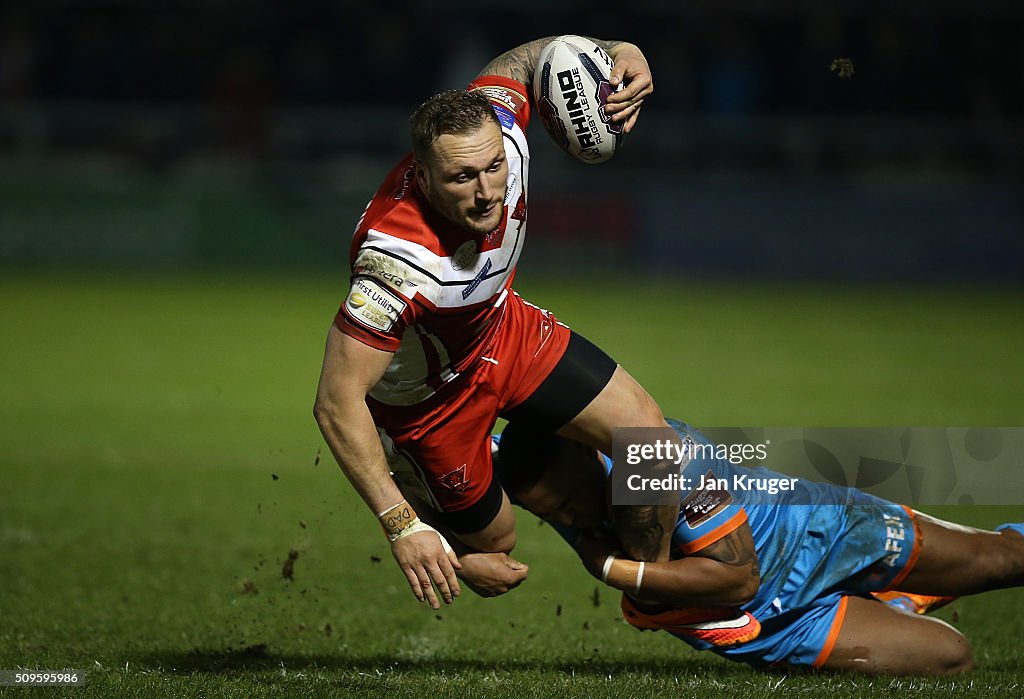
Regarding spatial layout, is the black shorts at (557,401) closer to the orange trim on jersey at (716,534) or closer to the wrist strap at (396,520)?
the orange trim on jersey at (716,534)

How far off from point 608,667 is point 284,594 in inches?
73.6

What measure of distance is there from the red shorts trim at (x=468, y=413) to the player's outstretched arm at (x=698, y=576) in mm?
653

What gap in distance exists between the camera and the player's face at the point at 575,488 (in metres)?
5.22

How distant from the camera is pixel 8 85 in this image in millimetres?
22016

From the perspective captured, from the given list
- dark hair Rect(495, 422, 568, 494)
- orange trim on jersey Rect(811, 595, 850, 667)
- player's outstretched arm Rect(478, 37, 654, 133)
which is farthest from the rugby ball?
orange trim on jersey Rect(811, 595, 850, 667)

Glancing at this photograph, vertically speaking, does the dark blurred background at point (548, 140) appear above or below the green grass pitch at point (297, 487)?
above

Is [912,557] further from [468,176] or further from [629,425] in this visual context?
[468,176]

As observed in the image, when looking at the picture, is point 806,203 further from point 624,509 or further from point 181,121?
point 624,509

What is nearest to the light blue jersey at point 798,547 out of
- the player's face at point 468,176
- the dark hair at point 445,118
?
the player's face at point 468,176

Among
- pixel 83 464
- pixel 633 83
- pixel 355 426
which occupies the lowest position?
pixel 83 464

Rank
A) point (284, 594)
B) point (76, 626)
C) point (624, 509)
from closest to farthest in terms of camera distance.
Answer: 1. point (624, 509)
2. point (76, 626)
3. point (284, 594)

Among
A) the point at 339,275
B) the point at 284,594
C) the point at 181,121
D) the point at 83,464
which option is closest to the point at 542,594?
the point at 284,594

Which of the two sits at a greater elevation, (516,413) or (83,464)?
(516,413)
